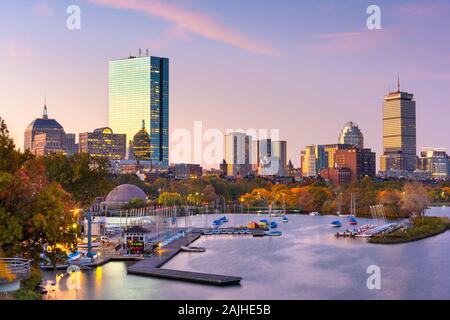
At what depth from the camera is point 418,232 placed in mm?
79688

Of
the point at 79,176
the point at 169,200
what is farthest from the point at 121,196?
the point at 79,176

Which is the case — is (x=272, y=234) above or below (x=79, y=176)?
below

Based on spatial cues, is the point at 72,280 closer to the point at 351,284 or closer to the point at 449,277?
the point at 351,284

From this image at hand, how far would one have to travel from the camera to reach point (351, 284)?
144 ft

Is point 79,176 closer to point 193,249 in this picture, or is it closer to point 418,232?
point 193,249

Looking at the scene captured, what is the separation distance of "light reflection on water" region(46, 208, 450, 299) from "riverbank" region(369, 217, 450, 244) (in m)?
2.36

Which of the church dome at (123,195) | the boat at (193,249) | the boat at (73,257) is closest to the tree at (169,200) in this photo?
the church dome at (123,195)

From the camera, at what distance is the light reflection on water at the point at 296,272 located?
39750 millimetres

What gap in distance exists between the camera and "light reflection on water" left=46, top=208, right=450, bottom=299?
130 feet

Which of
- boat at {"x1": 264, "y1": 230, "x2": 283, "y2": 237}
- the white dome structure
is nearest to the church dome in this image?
the white dome structure

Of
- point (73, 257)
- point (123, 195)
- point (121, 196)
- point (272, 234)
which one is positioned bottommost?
point (272, 234)

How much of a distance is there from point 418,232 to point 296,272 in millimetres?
35714

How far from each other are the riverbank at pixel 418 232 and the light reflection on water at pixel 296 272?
7.75ft

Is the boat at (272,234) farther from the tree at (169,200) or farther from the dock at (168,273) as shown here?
the tree at (169,200)
